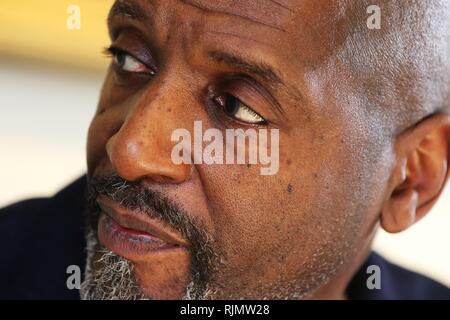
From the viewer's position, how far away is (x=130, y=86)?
1148 millimetres

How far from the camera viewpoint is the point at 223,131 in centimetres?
105

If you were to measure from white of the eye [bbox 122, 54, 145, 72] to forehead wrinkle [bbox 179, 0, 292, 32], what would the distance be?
0.15m

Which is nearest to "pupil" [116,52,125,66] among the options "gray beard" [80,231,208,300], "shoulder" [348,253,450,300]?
"gray beard" [80,231,208,300]

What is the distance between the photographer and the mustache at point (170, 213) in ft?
3.34

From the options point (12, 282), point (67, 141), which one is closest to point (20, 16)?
point (67, 141)

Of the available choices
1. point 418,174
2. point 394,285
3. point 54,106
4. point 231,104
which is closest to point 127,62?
point 231,104

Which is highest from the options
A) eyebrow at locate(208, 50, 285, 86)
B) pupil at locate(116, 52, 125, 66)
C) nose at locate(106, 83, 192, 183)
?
pupil at locate(116, 52, 125, 66)

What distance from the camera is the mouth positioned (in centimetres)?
103

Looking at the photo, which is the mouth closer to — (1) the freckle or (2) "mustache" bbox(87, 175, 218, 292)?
(2) "mustache" bbox(87, 175, 218, 292)

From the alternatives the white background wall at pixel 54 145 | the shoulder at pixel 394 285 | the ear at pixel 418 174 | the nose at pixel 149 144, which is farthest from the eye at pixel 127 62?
the white background wall at pixel 54 145

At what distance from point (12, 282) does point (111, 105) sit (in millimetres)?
346

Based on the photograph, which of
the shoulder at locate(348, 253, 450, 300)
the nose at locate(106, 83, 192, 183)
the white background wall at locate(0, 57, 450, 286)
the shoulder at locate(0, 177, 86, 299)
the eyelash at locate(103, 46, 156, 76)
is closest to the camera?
the nose at locate(106, 83, 192, 183)

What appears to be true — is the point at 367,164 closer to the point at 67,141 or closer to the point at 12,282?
the point at 12,282

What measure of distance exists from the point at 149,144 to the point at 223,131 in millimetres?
114
